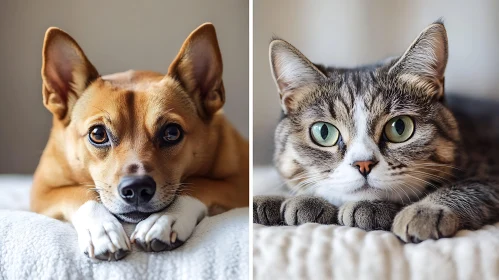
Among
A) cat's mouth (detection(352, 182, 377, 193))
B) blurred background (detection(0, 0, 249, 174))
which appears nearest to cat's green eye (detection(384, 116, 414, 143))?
cat's mouth (detection(352, 182, 377, 193))

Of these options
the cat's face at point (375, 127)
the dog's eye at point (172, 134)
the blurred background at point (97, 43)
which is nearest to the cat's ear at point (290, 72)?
the cat's face at point (375, 127)

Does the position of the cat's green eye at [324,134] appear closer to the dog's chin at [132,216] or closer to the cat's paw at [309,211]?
the cat's paw at [309,211]

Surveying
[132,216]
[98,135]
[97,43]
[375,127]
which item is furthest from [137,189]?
[375,127]

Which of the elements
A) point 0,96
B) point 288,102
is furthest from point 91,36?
point 288,102

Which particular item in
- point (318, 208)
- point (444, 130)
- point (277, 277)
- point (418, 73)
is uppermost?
point (418, 73)

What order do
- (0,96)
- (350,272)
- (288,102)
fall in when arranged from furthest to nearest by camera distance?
(0,96) → (288,102) → (350,272)

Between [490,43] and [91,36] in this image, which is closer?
[490,43]

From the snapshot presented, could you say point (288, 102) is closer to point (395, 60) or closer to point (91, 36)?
point (395, 60)

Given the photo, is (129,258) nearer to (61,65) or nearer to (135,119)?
(135,119)
